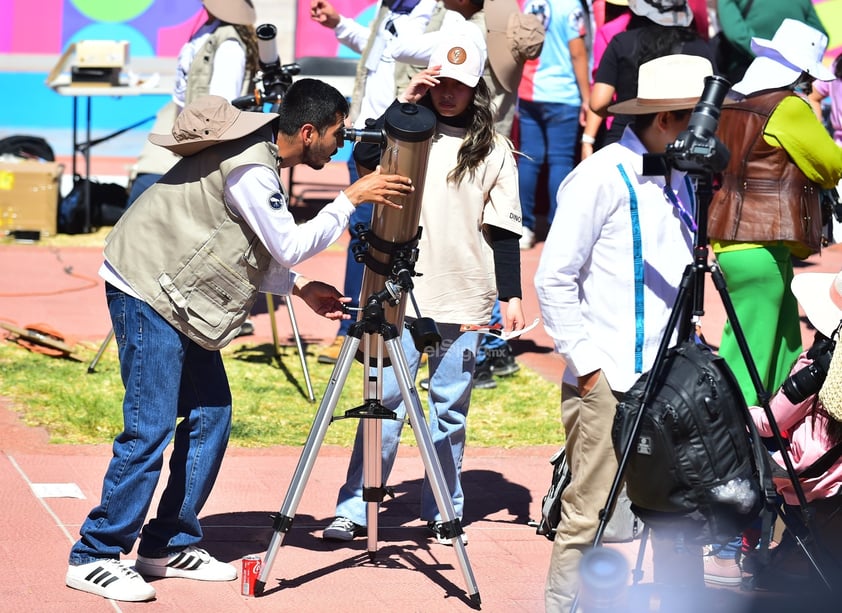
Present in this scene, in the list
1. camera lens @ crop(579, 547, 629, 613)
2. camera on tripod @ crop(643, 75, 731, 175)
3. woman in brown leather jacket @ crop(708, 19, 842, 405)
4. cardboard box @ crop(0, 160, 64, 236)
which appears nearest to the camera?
camera lens @ crop(579, 547, 629, 613)

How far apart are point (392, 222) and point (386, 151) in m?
0.27

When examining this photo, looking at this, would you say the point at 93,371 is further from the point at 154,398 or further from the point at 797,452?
the point at 797,452

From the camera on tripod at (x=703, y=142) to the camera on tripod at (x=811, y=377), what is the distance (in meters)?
1.15

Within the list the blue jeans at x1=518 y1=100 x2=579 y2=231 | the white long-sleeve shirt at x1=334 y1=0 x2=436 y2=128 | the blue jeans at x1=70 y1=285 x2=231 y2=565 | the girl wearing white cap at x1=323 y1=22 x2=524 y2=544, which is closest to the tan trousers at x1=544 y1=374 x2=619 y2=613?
the girl wearing white cap at x1=323 y1=22 x2=524 y2=544

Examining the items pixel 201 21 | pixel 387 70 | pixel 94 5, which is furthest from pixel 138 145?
pixel 387 70

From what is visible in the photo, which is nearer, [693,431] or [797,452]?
[693,431]

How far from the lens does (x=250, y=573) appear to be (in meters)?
4.62

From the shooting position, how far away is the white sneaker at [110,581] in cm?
452

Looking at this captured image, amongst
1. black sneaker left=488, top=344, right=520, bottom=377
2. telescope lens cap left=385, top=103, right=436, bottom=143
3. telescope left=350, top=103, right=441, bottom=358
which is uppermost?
telescope lens cap left=385, top=103, right=436, bottom=143

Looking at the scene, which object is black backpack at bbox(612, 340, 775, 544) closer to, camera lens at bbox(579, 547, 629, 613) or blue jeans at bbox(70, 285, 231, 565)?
camera lens at bbox(579, 547, 629, 613)

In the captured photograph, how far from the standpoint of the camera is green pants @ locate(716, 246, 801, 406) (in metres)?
6.03

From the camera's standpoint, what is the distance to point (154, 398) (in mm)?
4480

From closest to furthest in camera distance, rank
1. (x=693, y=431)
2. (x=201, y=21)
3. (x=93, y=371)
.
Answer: (x=693, y=431), (x=93, y=371), (x=201, y=21)

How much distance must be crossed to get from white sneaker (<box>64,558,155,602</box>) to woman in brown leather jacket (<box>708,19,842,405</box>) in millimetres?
2877
